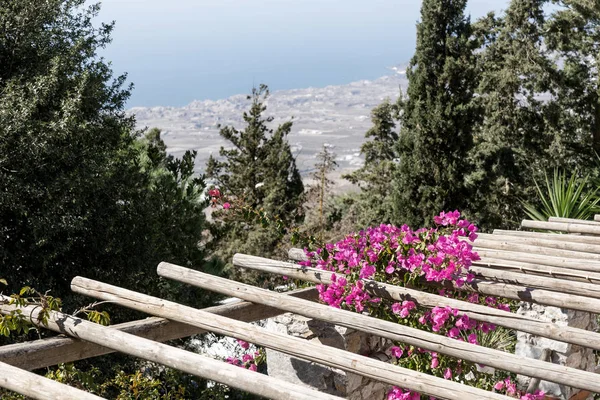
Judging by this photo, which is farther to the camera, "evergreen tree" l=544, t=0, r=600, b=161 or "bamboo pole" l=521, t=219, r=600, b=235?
"evergreen tree" l=544, t=0, r=600, b=161

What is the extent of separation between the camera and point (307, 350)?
203cm

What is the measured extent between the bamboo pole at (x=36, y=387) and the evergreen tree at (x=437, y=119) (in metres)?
12.1

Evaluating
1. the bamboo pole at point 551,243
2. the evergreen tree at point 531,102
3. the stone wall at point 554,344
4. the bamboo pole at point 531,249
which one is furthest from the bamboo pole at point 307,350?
the evergreen tree at point 531,102

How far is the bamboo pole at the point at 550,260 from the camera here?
3273mm

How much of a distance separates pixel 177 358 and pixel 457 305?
1.32m

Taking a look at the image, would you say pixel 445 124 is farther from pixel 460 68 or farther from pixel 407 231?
pixel 407 231

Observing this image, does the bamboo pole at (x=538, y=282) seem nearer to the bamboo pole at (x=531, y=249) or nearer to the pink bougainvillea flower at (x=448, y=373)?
the pink bougainvillea flower at (x=448, y=373)

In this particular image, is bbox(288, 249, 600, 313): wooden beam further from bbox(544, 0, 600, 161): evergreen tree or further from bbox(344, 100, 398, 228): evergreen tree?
bbox(544, 0, 600, 161): evergreen tree

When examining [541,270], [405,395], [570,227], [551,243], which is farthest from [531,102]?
[405,395]

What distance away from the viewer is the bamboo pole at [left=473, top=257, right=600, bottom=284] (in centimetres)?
305

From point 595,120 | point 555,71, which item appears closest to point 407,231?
point 555,71

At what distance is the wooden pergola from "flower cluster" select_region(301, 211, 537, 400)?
0.09 m

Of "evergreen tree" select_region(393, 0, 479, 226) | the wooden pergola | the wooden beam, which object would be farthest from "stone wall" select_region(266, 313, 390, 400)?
"evergreen tree" select_region(393, 0, 479, 226)

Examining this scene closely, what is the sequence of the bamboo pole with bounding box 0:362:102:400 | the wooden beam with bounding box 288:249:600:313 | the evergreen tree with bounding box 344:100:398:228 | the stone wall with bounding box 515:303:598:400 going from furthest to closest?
1. the evergreen tree with bounding box 344:100:398:228
2. the stone wall with bounding box 515:303:598:400
3. the wooden beam with bounding box 288:249:600:313
4. the bamboo pole with bounding box 0:362:102:400
